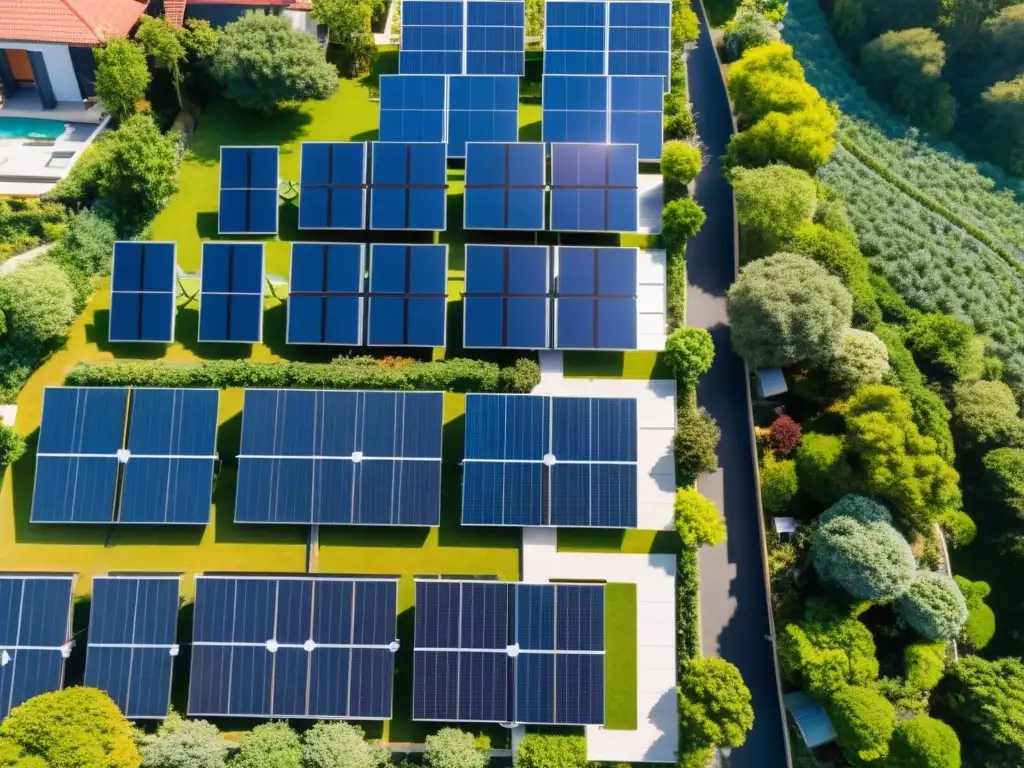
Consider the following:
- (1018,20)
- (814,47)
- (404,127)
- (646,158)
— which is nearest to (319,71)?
(404,127)

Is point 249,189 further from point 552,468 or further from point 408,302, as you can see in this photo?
point 552,468

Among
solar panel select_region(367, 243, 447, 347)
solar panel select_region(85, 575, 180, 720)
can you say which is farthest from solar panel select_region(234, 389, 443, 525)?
solar panel select_region(85, 575, 180, 720)

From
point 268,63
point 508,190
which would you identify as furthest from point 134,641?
point 268,63

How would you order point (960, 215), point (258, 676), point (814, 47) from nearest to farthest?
point (258, 676) < point (960, 215) < point (814, 47)

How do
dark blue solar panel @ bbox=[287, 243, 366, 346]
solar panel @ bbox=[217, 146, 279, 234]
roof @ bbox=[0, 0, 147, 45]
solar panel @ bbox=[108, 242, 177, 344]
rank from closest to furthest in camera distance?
dark blue solar panel @ bbox=[287, 243, 366, 346]
solar panel @ bbox=[108, 242, 177, 344]
solar panel @ bbox=[217, 146, 279, 234]
roof @ bbox=[0, 0, 147, 45]

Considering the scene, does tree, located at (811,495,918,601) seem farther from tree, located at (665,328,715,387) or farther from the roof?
the roof

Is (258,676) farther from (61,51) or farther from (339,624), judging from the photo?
(61,51)
